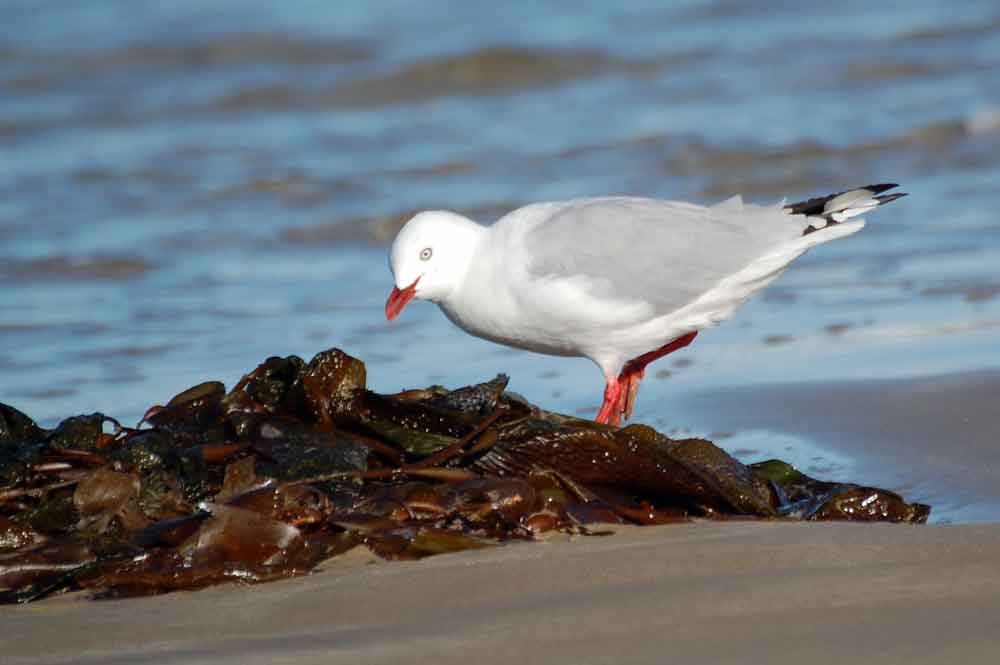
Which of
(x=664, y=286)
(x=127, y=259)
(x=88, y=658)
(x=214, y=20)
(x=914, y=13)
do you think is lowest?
(x=88, y=658)

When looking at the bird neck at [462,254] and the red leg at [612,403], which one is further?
the red leg at [612,403]

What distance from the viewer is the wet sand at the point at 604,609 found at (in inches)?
111

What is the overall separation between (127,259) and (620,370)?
12.4ft

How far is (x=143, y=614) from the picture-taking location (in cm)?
327

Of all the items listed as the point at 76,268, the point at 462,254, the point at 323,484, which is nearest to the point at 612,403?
the point at 462,254

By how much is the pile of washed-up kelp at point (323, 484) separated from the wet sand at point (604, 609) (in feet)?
0.44

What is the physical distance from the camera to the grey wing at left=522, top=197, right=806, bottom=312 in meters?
4.94

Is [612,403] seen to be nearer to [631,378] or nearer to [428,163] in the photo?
[631,378]

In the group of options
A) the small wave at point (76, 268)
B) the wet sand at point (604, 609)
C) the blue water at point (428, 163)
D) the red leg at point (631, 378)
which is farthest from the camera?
the small wave at point (76, 268)

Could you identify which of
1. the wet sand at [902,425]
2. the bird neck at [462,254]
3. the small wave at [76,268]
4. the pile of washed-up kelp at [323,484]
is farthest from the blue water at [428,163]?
the pile of washed-up kelp at [323,484]

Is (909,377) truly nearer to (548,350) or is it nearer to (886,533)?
(548,350)

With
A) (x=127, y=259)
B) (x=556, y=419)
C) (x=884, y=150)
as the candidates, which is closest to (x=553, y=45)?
(x=884, y=150)

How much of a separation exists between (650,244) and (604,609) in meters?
2.19

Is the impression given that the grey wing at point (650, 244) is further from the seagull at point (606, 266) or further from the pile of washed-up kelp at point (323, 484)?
the pile of washed-up kelp at point (323, 484)
